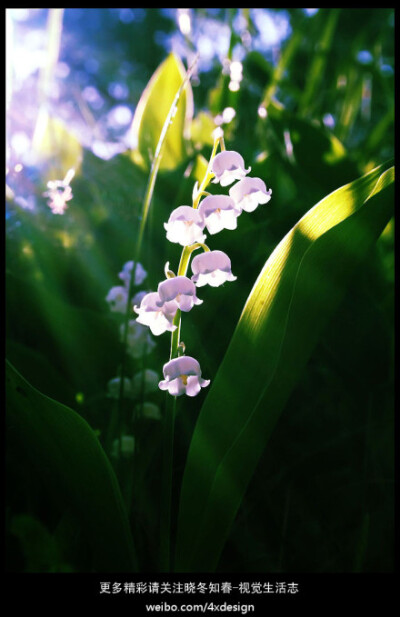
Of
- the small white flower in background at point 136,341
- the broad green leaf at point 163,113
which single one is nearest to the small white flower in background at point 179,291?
the small white flower in background at point 136,341

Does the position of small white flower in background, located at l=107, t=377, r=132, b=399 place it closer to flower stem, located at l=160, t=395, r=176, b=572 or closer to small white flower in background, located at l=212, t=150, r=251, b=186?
flower stem, located at l=160, t=395, r=176, b=572

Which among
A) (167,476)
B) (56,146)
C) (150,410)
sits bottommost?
(167,476)

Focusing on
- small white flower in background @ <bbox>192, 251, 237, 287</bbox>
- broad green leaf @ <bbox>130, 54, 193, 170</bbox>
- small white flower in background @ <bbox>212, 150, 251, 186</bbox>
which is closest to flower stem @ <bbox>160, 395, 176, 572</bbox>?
small white flower in background @ <bbox>192, 251, 237, 287</bbox>

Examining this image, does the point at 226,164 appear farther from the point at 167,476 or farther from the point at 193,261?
the point at 167,476

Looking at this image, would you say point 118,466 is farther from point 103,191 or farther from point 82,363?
point 103,191

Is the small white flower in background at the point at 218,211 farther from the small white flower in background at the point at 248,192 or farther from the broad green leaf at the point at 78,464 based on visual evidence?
the broad green leaf at the point at 78,464

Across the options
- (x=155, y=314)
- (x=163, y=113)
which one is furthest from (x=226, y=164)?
(x=163, y=113)
